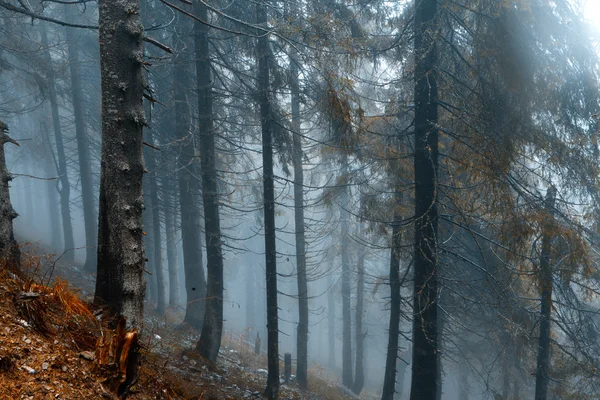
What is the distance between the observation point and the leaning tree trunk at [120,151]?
446cm

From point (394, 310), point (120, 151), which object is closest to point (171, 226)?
point (394, 310)

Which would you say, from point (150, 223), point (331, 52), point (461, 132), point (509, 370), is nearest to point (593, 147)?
point (461, 132)

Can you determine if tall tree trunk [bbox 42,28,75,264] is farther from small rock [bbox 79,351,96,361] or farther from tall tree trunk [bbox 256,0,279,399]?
small rock [bbox 79,351,96,361]

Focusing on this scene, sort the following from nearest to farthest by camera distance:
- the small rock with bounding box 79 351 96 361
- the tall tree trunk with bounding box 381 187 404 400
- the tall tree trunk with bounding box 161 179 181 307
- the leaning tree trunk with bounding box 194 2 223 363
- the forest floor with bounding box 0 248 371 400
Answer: the forest floor with bounding box 0 248 371 400
the small rock with bounding box 79 351 96 361
the leaning tree trunk with bounding box 194 2 223 363
the tall tree trunk with bounding box 381 187 404 400
the tall tree trunk with bounding box 161 179 181 307

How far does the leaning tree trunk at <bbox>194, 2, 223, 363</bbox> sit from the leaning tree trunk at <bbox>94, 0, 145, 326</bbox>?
549cm

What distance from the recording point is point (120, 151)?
14.8 feet

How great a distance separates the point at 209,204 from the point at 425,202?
501 cm

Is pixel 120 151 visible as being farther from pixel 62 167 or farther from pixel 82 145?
pixel 62 167

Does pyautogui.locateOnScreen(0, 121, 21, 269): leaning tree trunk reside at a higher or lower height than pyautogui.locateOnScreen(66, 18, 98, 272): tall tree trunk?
lower

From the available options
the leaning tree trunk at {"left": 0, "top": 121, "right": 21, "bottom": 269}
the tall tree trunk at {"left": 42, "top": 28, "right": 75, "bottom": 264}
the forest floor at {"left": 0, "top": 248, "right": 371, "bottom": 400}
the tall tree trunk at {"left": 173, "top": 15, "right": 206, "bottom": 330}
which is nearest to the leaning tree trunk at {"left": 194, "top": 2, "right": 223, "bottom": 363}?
the tall tree trunk at {"left": 173, "top": 15, "right": 206, "bottom": 330}

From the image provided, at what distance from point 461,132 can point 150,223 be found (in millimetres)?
17074

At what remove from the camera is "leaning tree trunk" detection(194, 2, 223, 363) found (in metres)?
10.1

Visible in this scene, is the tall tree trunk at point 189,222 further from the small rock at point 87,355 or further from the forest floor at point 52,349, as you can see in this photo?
the small rock at point 87,355

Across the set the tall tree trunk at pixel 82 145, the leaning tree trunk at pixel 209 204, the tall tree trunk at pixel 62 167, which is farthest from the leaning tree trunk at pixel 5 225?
the tall tree trunk at pixel 62 167
